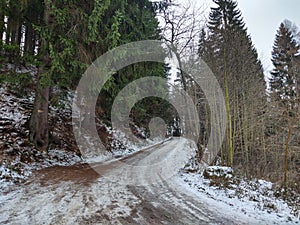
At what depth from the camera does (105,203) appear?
3.81 m

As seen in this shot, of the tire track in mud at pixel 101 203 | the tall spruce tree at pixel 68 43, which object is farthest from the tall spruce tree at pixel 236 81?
the tall spruce tree at pixel 68 43

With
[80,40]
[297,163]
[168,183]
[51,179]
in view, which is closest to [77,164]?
[51,179]

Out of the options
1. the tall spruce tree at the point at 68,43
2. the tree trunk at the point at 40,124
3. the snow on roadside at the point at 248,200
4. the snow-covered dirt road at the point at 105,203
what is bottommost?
the snow on roadside at the point at 248,200

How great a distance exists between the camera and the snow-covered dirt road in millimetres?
3209

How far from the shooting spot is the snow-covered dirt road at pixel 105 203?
321 cm

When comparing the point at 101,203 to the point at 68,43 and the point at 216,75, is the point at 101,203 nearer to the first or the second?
the point at 68,43

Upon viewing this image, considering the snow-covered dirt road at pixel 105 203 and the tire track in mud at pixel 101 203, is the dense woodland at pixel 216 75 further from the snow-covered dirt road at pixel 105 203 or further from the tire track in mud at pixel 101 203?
the tire track in mud at pixel 101 203

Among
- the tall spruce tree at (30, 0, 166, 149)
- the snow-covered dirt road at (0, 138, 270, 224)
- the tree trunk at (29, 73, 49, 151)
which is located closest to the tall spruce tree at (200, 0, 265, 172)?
the snow-covered dirt road at (0, 138, 270, 224)

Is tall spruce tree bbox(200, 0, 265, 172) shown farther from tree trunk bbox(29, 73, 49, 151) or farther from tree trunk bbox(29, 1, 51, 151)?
tree trunk bbox(29, 73, 49, 151)

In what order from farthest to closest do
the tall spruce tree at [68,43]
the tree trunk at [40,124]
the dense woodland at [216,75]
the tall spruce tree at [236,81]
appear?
1. the tree trunk at [40,124]
2. the tall spruce tree at [236,81]
3. the tall spruce tree at [68,43]
4. the dense woodland at [216,75]

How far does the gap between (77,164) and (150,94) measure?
6.82 meters

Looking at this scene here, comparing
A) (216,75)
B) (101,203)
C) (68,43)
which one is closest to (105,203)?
(101,203)

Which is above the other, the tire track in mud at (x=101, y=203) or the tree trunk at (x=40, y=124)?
the tree trunk at (x=40, y=124)

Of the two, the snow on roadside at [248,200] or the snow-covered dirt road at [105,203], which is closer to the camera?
the snow-covered dirt road at [105,203]
